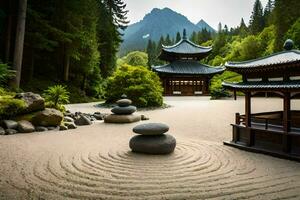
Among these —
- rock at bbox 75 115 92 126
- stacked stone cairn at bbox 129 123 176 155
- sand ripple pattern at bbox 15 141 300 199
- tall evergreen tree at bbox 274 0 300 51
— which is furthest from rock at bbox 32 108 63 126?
tall evergreen tree at bbox 274 0 300 51

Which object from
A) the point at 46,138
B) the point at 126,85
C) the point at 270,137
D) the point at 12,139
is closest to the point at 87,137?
the point at 46,138

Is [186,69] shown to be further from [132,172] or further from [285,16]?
[132,172]

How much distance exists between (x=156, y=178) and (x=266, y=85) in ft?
16.2

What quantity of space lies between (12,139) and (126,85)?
518 inches

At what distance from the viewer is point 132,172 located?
6.36 m

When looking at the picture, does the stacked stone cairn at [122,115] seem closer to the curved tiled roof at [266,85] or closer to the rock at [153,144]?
the curved tiled roof at [266,85]

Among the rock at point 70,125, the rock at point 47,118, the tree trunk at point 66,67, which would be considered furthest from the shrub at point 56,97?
the tree trunk at point 66,67

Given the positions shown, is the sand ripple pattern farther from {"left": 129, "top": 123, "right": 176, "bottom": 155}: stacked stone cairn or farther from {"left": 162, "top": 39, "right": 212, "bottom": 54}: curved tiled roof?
{"left": 162, "top": 39, "right": 212, "bottom": 54}: curved tiled roof

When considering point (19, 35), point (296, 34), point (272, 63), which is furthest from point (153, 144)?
point (296, 34)

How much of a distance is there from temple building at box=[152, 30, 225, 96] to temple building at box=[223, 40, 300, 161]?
27.4m

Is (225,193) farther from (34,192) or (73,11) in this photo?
(73,11)

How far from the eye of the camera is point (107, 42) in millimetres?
34125

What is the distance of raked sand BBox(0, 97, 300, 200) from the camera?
5.24 m

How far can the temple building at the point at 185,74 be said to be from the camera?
37312mm
